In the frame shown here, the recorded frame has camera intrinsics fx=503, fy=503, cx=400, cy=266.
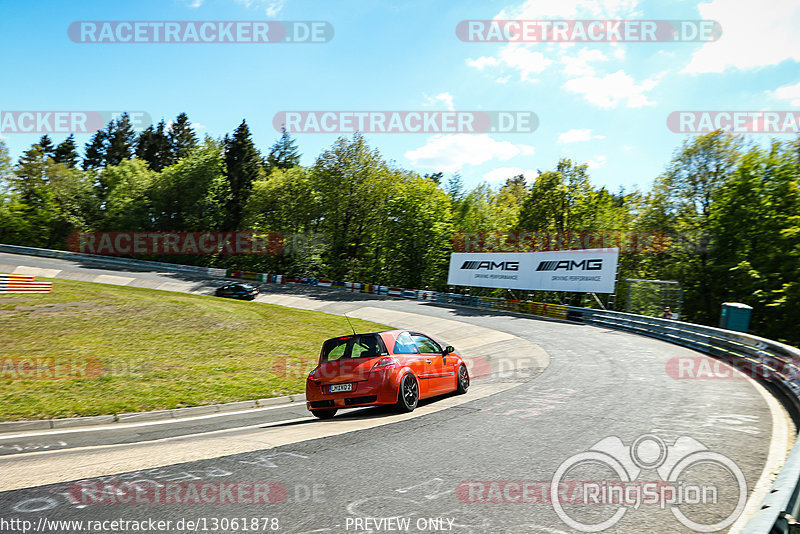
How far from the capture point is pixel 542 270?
35.5 meters

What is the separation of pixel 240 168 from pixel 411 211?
27.9 m

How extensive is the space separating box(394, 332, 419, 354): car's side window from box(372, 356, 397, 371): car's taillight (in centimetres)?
33

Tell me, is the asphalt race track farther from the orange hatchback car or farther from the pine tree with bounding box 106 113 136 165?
the pine tree with bounding box 106 113 136 165

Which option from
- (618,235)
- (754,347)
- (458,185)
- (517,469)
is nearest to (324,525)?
(517,469)

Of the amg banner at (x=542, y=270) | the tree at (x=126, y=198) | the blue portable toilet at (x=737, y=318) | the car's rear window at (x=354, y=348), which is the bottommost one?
the car's rear window at (x=354, y=348)

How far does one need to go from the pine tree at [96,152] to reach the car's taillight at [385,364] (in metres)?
105

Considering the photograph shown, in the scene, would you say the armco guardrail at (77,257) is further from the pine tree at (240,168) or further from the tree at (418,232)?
the tree at (418,232)

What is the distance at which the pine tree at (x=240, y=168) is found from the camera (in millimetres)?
68875

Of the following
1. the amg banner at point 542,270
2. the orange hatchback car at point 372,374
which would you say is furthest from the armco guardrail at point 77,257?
the orange hatchback car at point 372,374

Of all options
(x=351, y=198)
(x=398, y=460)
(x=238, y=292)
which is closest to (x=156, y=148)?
(x=351, y=198)

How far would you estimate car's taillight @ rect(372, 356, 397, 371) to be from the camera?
929cm

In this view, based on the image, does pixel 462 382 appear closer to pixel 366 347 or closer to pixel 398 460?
pixel 366 347

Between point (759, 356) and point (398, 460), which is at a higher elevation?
point (759, 356)

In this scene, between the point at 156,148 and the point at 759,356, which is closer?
the point at 759,356
